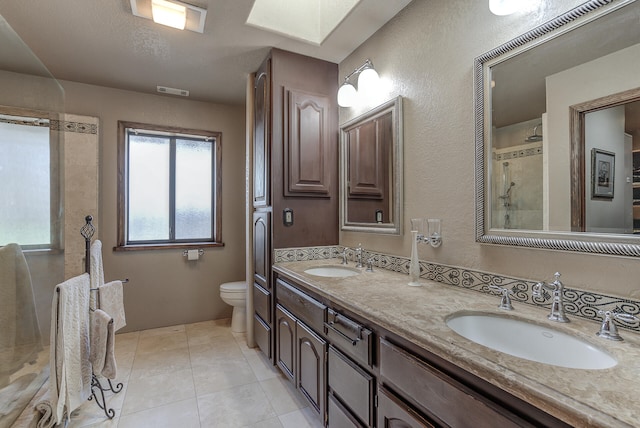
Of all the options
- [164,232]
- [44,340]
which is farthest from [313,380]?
[164,232]

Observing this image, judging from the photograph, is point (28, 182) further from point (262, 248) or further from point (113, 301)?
point (262, 248)

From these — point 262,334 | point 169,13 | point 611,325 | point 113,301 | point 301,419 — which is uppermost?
point 169,13

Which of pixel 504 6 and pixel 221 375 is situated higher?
pixel 504 6

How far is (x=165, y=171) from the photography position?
3182mm

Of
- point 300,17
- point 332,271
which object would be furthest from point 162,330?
point 300,17

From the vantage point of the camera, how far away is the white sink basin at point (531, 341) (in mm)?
815

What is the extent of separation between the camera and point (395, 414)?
0.99 meters

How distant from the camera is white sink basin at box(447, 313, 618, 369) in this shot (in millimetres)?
815

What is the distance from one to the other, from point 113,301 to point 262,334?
1062 mm

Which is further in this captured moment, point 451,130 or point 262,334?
point 262,334

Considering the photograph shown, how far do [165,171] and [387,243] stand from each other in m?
2.51

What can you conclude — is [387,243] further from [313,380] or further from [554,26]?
[554,26]

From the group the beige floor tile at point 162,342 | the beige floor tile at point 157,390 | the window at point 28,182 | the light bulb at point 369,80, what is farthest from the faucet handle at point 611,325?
the window at point 28,182

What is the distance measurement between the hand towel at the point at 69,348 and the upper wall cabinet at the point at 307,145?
1.37 meters
